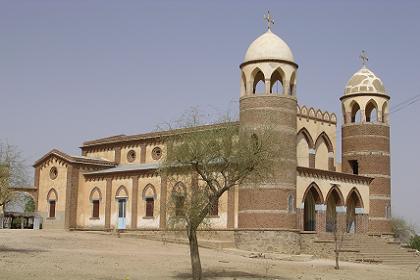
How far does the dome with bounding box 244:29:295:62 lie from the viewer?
145 feet

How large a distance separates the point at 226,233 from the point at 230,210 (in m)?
1.55

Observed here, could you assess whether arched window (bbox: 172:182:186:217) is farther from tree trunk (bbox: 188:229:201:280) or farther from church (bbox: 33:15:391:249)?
church (bbox: 33:15:391:249)

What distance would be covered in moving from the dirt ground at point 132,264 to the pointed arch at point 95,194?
10526mm

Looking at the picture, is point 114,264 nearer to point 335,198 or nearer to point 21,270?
point 21,270

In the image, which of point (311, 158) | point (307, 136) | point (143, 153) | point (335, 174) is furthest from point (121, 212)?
point (335, 174)

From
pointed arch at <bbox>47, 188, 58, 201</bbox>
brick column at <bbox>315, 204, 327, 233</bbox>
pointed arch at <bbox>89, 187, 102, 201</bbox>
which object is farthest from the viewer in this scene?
pointed arch at <bbox>47, 188, 58, 201</bbox>

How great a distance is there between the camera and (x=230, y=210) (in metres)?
44.0

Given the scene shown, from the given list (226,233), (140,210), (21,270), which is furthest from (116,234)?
(21,270)

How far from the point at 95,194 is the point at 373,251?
23085mm

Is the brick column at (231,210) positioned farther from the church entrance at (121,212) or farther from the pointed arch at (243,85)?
the church entrance at (121,212)

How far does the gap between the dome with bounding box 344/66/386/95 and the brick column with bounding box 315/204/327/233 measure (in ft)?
37.7

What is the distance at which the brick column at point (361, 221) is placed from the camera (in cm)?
5022

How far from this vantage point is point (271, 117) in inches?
1672

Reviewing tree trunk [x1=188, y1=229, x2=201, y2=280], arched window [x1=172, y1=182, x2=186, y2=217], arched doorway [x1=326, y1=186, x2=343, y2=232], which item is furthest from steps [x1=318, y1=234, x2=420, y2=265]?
tree trunk [x1=188, y1=229, x2=201, y2=280]
